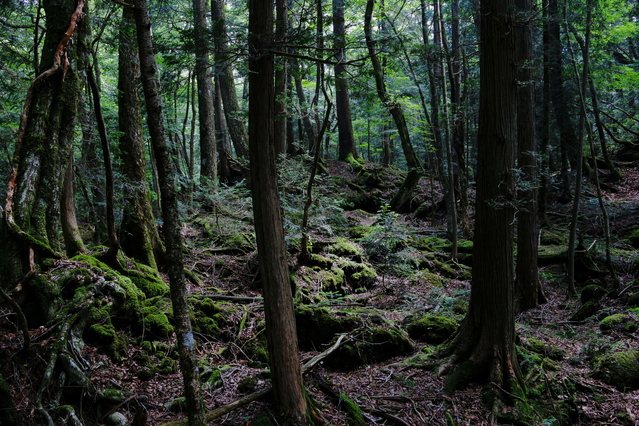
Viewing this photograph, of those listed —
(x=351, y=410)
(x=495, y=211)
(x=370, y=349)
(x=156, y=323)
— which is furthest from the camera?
(x=370, y=349)

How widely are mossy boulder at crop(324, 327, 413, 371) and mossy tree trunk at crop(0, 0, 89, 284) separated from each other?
4.49 m

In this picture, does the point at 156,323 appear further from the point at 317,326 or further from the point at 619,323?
the point at 619,323

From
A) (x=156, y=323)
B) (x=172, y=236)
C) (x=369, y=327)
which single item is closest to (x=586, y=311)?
(x=369, y=327)

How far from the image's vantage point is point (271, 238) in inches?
181

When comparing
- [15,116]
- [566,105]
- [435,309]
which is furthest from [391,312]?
[566,105]

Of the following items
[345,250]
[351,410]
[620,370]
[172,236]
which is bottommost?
[620,370]

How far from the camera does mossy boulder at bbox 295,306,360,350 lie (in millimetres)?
7344

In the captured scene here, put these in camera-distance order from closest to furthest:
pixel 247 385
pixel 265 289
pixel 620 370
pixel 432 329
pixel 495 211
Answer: pixel 265 289
pixel 247 385
pixel 495 211
pixel 620 370
pixel 432 329

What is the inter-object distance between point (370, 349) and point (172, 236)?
4275 mm

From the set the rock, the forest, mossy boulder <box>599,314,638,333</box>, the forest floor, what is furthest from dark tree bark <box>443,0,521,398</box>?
the rock

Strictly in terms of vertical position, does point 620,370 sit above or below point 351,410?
below

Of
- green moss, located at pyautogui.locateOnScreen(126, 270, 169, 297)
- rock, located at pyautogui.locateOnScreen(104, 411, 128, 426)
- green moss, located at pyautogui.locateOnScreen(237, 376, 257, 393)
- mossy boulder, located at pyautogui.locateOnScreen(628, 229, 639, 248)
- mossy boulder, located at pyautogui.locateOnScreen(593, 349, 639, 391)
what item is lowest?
mossy boulder, located at pyautogui.locateOnScreen(593, 349, 639, 391)

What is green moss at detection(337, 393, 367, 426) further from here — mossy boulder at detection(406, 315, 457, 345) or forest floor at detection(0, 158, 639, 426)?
mossy boulder at detection(406, 315, 457, 345)

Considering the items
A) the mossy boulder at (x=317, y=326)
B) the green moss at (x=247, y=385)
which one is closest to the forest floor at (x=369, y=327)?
the green moss at (x=247, y=385)
